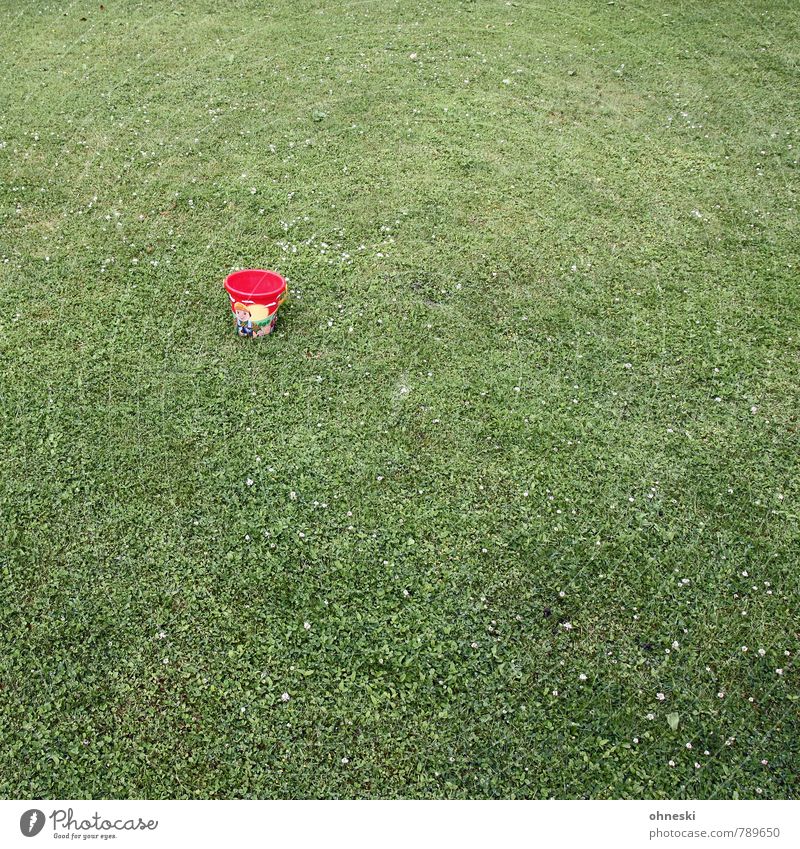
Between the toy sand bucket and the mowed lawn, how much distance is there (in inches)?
5.0

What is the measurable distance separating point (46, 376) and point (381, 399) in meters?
2.05

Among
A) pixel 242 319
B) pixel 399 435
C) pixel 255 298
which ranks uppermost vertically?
pixel 255 298

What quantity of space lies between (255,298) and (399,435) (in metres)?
1.33

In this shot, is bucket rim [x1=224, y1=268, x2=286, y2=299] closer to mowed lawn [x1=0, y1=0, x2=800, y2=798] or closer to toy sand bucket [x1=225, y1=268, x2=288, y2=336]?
toy sand bucket [x1=225, y1=268, x2=288, y2=336]

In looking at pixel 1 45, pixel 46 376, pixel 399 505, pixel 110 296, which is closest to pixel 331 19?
pixel 1 45

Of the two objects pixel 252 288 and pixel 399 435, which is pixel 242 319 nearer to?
pixel 252 288

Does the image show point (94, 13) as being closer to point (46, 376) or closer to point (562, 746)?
point (46, 376)

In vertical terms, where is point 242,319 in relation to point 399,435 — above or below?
above

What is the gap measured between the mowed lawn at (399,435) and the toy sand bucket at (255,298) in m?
0.13

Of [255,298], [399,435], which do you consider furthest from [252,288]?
[399,435]

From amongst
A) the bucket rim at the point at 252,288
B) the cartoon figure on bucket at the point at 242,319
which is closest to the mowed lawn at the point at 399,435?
the cartoon figure on bucket at the point at 242,319

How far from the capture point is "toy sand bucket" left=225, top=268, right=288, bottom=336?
507 centimetres

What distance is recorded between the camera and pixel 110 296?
5.48 m

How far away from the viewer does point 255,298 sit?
508 cm
